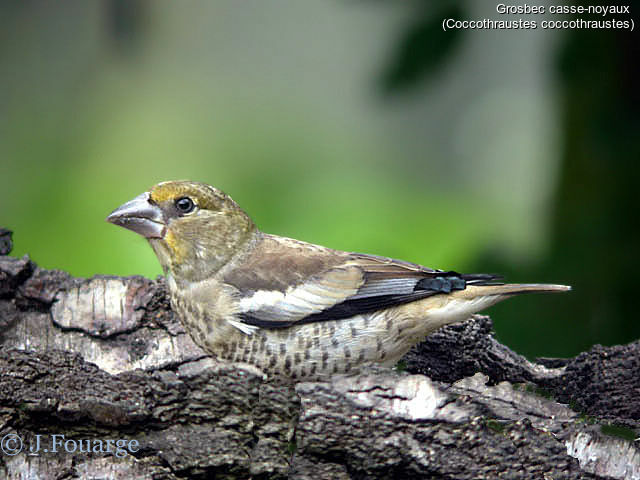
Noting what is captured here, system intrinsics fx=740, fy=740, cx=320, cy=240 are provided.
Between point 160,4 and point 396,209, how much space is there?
4.82 feet

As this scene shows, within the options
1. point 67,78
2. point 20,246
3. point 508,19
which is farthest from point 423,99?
point 20,246

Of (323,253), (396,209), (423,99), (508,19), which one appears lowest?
(323,253)

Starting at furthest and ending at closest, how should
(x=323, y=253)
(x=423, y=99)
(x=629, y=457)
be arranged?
(x=423, y=99) → (x=323, y=253) → (x=629, y=457)

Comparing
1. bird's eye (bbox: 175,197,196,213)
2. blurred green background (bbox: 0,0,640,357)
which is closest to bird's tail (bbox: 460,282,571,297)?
bird's eye (bbox: 175,197,196,213)

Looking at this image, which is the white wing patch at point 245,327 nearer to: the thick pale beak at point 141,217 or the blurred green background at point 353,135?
the thick pale beak at point 141,217

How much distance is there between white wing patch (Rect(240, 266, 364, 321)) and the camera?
2.01 m

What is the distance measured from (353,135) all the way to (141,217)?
1548mm

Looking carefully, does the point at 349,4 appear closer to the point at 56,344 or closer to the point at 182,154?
the point at 182,154

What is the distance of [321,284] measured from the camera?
2100 millimetres

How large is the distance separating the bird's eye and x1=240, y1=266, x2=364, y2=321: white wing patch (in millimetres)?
336

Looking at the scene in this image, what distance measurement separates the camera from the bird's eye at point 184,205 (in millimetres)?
2193

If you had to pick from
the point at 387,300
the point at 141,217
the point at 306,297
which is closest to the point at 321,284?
the point at 306,297

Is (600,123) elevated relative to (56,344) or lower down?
elevated

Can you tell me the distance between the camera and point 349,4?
3.46 m
